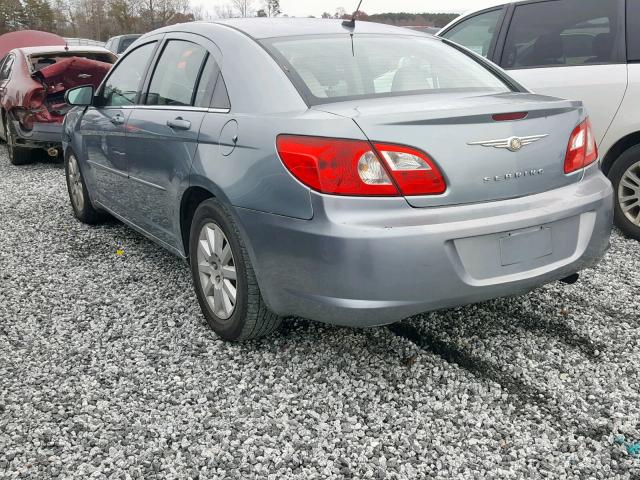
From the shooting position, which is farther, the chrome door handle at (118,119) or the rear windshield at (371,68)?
the chrome door handle at (118,119)

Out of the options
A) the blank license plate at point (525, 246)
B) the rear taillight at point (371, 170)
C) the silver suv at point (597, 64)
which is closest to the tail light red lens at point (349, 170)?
the rear taillight at point (371, 170)

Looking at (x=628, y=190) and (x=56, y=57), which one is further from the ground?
(x=56, y=57)

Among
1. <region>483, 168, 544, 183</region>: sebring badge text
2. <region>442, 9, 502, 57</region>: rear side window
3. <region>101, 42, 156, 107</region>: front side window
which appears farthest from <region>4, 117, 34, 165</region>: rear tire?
<region>483, 168, 544, 183</region>: sebring badge text

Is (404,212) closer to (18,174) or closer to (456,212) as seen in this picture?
(456,212)

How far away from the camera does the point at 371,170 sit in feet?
7.76

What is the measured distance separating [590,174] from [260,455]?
192 cm

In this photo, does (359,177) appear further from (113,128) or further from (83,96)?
(83,96)

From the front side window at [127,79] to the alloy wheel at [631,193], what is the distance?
3416 mm

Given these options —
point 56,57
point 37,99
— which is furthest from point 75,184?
point 56,57

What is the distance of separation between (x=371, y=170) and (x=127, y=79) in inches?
103

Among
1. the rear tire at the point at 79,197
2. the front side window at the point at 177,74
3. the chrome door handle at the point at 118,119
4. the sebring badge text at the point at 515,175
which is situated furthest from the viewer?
the rear tire at the point at 79,197

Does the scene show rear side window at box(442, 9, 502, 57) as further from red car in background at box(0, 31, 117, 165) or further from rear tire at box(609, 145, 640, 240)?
red car in background at box(0, 31, 117, 165)

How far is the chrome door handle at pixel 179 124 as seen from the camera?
3189 mm

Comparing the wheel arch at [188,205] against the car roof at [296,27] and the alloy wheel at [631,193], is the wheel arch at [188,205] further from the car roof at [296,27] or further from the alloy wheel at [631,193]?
the alloy wheel at [631,193]
